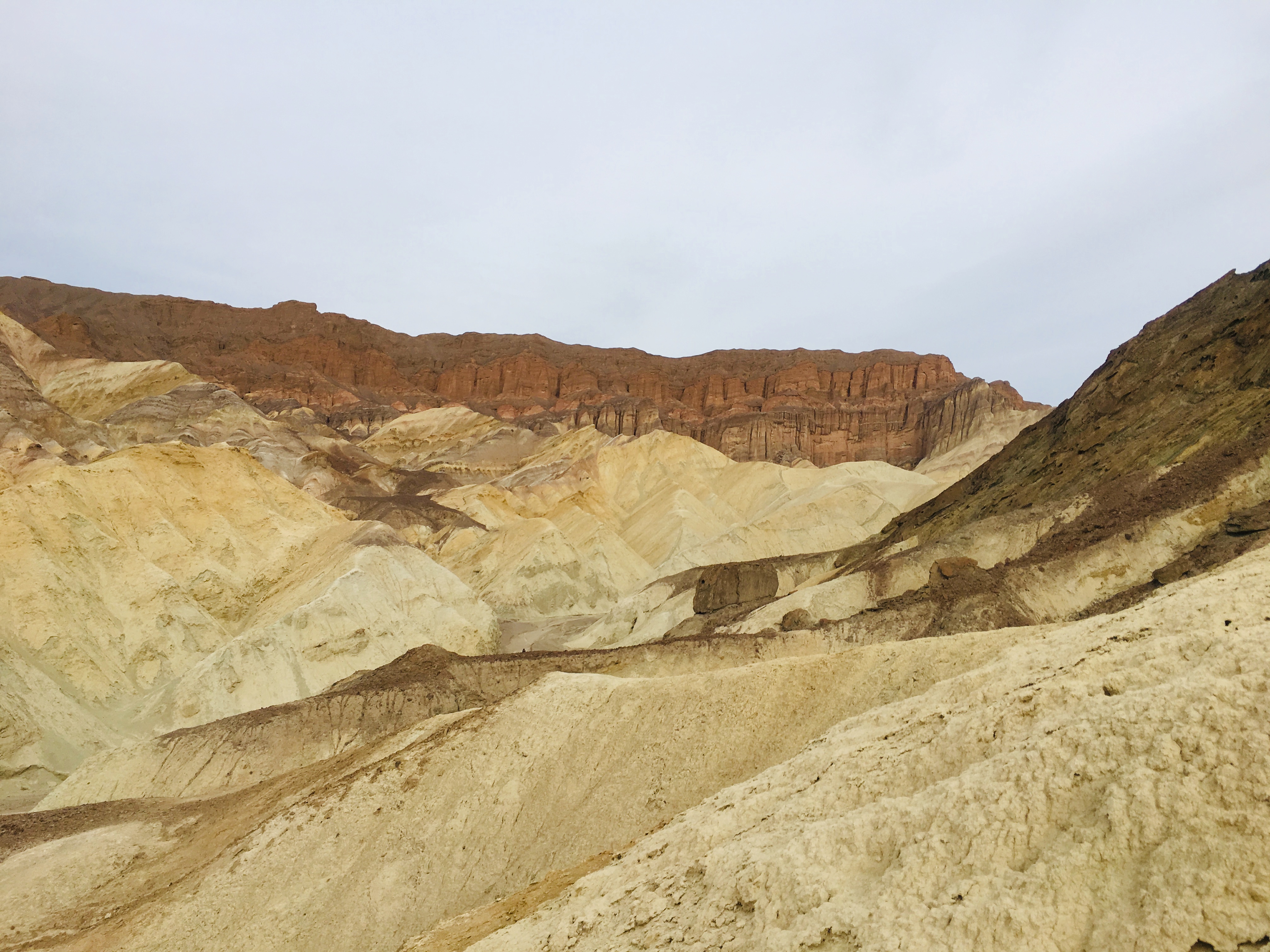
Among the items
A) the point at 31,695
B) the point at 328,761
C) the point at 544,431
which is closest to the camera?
the point at 328,761

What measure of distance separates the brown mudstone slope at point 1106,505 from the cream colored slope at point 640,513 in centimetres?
1651

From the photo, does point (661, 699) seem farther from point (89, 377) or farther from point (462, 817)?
point (89, 377)

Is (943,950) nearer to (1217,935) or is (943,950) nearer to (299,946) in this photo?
(1217,935)

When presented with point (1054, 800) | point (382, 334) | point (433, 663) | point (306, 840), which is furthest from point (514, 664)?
point (382, 334)

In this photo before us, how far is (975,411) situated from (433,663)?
74.5 meters

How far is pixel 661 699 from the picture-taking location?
1509cm

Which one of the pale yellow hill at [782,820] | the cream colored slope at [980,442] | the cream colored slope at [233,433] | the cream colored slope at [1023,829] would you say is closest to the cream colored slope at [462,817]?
the pale yellow hill at [782,820]

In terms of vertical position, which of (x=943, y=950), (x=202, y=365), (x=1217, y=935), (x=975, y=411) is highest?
(x=202, y=365)

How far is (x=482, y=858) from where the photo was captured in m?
13.5

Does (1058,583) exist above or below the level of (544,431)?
below

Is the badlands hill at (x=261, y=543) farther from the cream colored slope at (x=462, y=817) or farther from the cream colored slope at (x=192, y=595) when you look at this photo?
the cream colored slope at (x=462, y=817)

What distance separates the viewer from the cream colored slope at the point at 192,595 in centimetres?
2966

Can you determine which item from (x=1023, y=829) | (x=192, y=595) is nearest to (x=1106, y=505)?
(x=1023, y=829)

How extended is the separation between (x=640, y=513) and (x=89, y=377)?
53.5 metres
